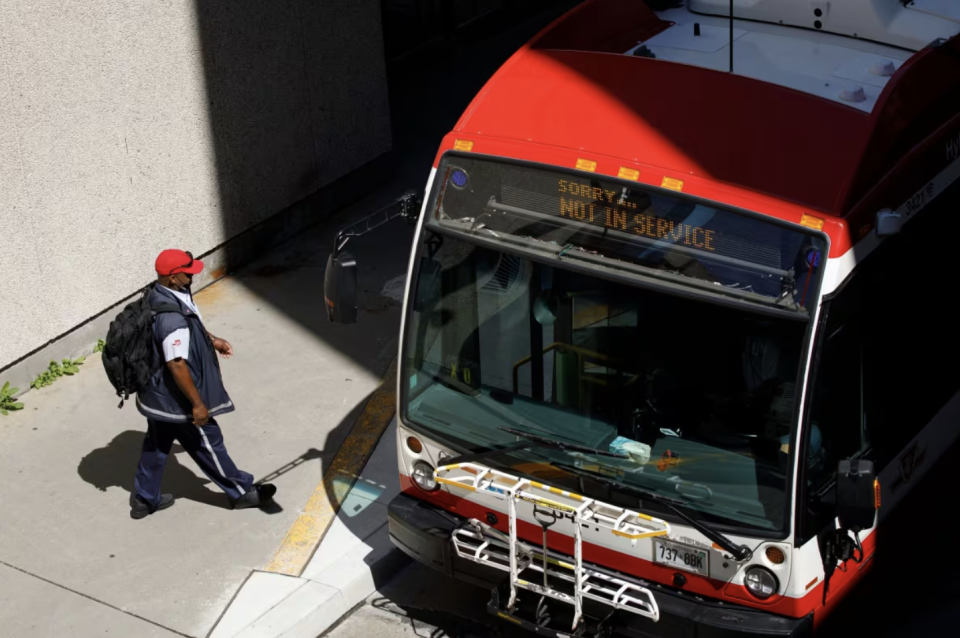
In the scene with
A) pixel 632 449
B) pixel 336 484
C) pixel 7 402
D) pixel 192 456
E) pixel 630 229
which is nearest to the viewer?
pixel 630 229

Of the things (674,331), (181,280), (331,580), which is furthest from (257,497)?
(674,331)

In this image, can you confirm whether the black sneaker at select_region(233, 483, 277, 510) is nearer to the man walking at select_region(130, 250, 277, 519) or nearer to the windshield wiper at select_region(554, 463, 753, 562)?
the man walking at select_region(130, 250, 277, 519)

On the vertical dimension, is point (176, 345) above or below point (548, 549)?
above

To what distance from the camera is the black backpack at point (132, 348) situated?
279 inches

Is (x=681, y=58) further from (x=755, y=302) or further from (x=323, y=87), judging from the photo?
(x=323, y=87)

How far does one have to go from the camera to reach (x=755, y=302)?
17.9 feet

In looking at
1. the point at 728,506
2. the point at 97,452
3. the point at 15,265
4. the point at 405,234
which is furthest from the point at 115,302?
the point at 728,506

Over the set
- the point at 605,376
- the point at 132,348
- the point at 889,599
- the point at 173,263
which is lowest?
the point at 889,599

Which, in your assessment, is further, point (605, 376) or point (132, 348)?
point (132, 348)

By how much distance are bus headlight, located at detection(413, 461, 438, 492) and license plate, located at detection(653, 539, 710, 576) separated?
1.29 meters

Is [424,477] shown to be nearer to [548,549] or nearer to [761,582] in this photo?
[548,549]

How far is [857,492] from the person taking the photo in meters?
5.36

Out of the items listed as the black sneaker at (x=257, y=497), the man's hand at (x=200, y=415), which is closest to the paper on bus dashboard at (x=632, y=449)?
the man's hand at (x=200, y=415)

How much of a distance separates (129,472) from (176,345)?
1.62 m
